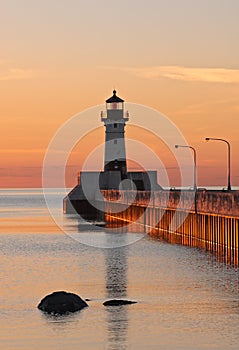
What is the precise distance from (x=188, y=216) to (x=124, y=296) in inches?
1317

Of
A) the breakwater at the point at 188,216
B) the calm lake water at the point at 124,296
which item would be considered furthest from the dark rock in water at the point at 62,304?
the breakwater at the point at 188,216

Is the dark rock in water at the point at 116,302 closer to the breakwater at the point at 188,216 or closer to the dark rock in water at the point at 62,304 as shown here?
the dark rock in water at the point at 62,304

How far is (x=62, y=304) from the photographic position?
38.5 m

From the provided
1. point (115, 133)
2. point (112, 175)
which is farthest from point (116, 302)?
point (112, 175)

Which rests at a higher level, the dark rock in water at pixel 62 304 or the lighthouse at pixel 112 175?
the lighthouse at pixel 112 175

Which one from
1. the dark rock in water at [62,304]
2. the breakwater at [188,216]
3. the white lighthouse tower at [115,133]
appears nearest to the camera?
the dark rock in water at [62,304]

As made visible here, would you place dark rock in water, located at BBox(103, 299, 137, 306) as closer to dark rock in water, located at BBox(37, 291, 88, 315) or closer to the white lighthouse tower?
dark rock in water, located at BBox(37, 291, 88, 315)

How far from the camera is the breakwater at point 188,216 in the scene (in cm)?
6109

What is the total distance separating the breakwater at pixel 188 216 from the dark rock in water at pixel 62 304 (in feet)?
65.4

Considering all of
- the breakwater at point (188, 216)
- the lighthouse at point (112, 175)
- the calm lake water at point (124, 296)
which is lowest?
the calm lake water at point (124, 296)

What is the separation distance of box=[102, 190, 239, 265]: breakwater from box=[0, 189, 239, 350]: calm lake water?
1.71 metres

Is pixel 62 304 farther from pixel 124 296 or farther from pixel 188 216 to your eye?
pixel 188 216

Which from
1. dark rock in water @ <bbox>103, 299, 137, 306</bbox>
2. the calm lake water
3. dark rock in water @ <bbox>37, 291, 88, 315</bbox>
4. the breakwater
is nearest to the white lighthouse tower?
the breakwater

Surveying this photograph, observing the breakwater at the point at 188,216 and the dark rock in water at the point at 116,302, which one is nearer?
the dark rock in water at the point at 116,302
